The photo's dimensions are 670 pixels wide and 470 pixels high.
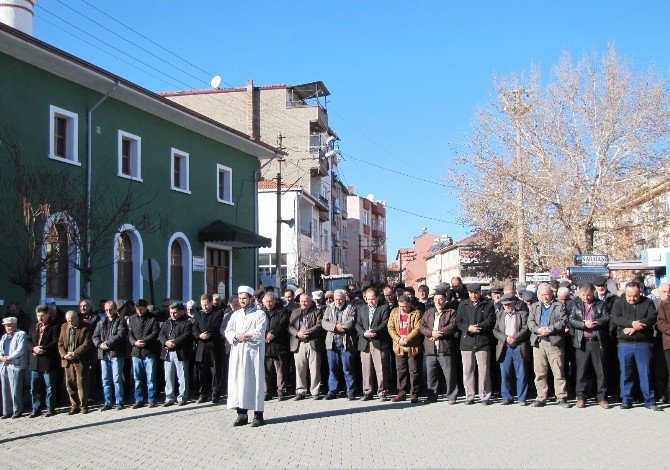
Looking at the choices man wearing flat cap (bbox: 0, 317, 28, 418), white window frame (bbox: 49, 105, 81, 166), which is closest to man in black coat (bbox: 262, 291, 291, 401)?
man wearing flat cap (bbox: 0, 317, 28, 418)

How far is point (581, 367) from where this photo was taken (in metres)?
12.4

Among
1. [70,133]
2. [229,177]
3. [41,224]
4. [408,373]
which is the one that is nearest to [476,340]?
[408,373]

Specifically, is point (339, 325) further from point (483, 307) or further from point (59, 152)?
point (59, 152)

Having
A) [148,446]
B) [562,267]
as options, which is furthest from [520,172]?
[148,446]

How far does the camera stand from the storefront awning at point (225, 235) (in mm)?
27531

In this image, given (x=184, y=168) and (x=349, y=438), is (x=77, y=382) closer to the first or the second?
(x=349, y=438)

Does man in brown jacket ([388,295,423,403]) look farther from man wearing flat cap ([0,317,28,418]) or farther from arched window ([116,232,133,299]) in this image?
arched window ([116,232,133,299])

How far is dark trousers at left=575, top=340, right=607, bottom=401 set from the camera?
485 inches

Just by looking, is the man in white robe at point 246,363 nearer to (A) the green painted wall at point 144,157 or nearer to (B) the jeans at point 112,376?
(B) the jeans at point 112,376

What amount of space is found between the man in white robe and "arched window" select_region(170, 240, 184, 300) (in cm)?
1519

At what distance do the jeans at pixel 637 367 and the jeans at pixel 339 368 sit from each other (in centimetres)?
437

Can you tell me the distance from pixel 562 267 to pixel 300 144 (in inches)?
1019

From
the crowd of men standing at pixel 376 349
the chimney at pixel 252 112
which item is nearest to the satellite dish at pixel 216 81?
the chimney at pixel 252 112

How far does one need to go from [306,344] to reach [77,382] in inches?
153
